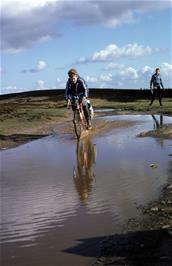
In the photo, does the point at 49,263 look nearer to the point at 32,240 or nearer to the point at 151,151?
the point at 32,240

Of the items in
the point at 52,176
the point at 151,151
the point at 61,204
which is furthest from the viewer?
the point at 151,151

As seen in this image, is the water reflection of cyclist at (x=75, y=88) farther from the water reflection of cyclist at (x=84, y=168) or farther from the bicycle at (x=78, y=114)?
the water reflection of cyclist at (x=84, y=168)

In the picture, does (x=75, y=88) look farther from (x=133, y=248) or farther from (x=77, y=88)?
(x=133, y=248)

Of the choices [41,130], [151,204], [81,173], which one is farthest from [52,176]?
[41,130]

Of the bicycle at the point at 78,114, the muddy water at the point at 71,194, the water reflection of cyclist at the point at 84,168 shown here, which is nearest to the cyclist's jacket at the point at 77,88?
the bicycle at the point at 78,114

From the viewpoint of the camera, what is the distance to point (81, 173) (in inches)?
388

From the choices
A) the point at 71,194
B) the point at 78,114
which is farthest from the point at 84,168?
the point at 78,114

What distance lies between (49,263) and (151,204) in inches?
85.4

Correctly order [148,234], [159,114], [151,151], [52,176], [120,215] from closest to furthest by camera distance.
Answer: [148,234] → [120,215] → [52,176] → [151,151] → [159,114]

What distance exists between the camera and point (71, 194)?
A: 8164 millimetres

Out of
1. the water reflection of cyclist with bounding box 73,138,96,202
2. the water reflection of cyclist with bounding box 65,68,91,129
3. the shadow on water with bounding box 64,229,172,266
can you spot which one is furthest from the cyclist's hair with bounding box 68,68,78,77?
the shadow on water with bounding box 64,229,172,266

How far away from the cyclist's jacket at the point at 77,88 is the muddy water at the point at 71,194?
2440 millimetres

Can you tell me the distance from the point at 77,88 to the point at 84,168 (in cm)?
583

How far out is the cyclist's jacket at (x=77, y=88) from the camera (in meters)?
15.7
